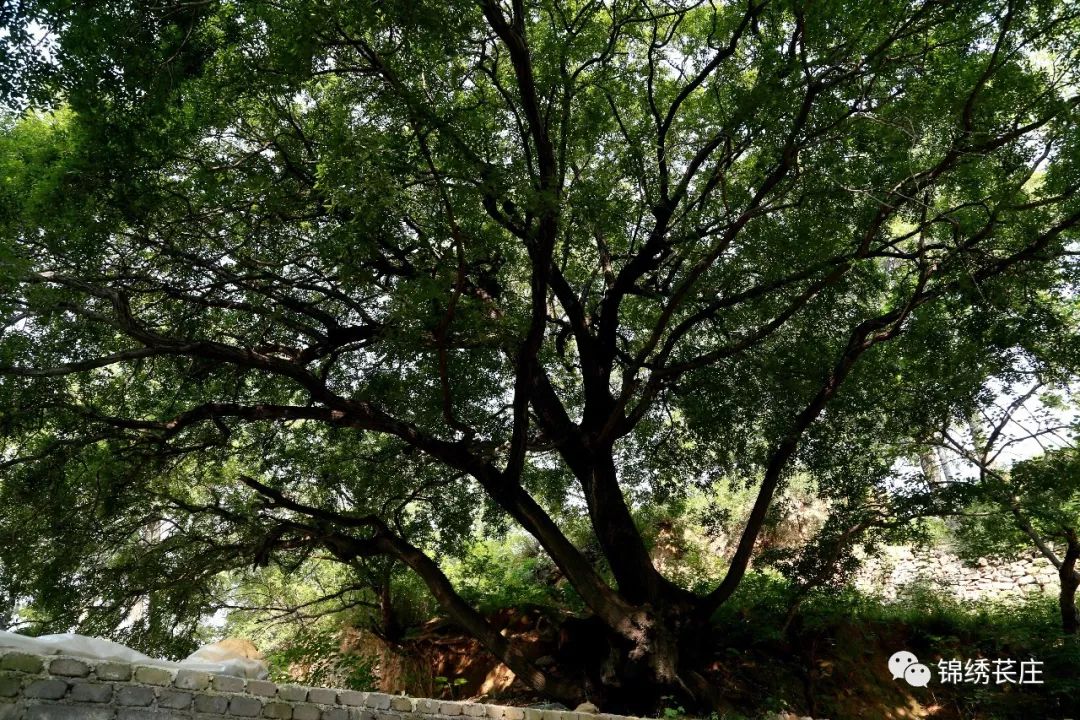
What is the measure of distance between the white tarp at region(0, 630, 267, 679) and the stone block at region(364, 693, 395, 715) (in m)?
0.68

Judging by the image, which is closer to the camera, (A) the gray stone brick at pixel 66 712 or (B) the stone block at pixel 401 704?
(A) the gray stone brick at pixel 66 712

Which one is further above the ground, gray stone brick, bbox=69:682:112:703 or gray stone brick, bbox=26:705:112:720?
gray stone brick, bbox=69:682:112:703

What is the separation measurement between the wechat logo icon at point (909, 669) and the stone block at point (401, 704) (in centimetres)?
705

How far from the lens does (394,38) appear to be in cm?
549

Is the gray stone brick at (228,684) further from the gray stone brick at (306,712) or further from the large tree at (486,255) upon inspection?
the large tree at (486,255)

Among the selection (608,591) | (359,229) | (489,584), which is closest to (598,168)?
(359,229)

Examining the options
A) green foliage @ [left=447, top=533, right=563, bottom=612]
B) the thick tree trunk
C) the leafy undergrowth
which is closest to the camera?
the thick tree trunk

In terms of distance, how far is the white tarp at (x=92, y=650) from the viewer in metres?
3.10

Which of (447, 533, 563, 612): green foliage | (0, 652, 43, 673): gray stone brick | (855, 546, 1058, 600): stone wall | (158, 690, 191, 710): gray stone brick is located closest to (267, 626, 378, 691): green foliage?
(447, 533, 563, 612): green foliage

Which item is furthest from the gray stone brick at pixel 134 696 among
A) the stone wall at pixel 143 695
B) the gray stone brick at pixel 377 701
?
the gray stone brick at pixel 377 701

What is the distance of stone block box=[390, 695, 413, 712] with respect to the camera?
404cm

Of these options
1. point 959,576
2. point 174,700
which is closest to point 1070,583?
point 959,576

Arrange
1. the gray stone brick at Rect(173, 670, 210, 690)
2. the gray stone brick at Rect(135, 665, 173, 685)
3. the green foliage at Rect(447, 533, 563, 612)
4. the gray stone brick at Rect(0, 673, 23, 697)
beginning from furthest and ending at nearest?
the green foliage at Rect(447, 533, 563, 612) < the gray stone brick at Rect(173, 670, 210, 690) < the gray stone brick at Rect(135, 665, 173, 685) < the gray stone brick at Rect(0, 673, 23, 697)

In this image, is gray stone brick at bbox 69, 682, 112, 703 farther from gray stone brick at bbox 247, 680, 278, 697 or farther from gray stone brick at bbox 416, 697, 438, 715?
gray stone brick at bbox 416, 697, 438, 715
